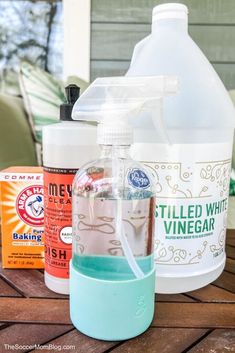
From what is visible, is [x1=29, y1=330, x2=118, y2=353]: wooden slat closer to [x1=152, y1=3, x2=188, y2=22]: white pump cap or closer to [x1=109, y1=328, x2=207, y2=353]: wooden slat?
[x1=109, y1=328, x2=207, y2=353]: wooden slat

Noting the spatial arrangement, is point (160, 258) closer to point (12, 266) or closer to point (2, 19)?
point (12, 266)

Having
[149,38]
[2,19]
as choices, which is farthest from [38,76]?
[149,38]

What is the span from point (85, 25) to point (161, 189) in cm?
124

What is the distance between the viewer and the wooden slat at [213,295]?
0.43 m

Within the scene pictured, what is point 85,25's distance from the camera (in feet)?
4.83

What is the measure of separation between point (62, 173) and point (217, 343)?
0.79ft

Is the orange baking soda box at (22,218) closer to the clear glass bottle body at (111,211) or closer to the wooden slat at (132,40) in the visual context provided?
the clear glass bottle body at (111,211)

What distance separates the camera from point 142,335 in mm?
354

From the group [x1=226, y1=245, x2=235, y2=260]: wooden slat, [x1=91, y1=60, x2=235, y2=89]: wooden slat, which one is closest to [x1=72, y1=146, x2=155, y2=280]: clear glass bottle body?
[x1=226, y1=245, x2=235, y2=260]: wooden slat

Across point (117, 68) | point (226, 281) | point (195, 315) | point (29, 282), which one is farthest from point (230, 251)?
point (117, 68)

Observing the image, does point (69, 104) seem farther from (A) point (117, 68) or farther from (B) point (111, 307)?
(A) point (117, 68)

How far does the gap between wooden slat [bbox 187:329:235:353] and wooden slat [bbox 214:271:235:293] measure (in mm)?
104

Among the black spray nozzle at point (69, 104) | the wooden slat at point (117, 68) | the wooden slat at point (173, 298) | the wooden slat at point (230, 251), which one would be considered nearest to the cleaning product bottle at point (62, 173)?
the black spray nozzle at point (69, 104)

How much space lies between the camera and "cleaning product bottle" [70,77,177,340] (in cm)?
34
